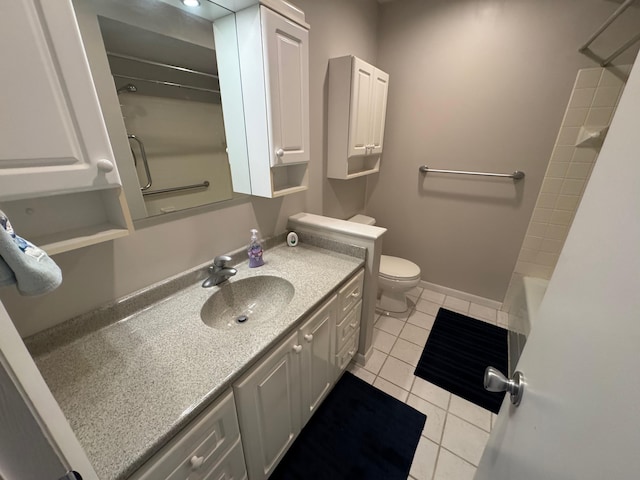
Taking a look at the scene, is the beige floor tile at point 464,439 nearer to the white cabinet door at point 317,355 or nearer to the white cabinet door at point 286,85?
the white cabinet door at point 317,355

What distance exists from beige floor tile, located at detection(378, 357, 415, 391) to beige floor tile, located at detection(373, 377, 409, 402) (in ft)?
0.08

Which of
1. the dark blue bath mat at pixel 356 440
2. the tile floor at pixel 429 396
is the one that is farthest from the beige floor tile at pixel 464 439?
the dark blue bath mat at pixel 356 440

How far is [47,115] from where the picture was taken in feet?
1.84

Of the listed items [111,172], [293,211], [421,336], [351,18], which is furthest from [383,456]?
[351,18]

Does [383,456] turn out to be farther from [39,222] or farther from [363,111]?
[363,111]

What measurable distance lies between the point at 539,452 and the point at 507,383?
18cm

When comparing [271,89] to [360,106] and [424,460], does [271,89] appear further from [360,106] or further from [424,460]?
[424,460]

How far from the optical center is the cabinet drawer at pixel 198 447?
1.98 feet

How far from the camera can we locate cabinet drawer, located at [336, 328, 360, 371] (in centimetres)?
148

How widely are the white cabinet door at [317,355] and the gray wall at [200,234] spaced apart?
59cm

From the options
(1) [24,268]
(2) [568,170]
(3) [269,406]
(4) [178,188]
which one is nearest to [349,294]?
(3) [269,406]

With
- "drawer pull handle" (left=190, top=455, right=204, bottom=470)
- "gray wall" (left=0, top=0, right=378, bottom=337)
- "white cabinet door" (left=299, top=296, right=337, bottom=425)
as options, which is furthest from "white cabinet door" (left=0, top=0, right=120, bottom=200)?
"white cabinet door" (left=299, top=296, right=337, bottom=425)

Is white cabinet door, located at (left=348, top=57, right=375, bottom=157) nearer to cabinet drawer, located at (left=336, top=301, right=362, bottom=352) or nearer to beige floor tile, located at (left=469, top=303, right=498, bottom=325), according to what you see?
cabinet drawer, located at (left=336, top=301, right=362, bottom=352)

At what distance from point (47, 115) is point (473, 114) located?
2292 mm
